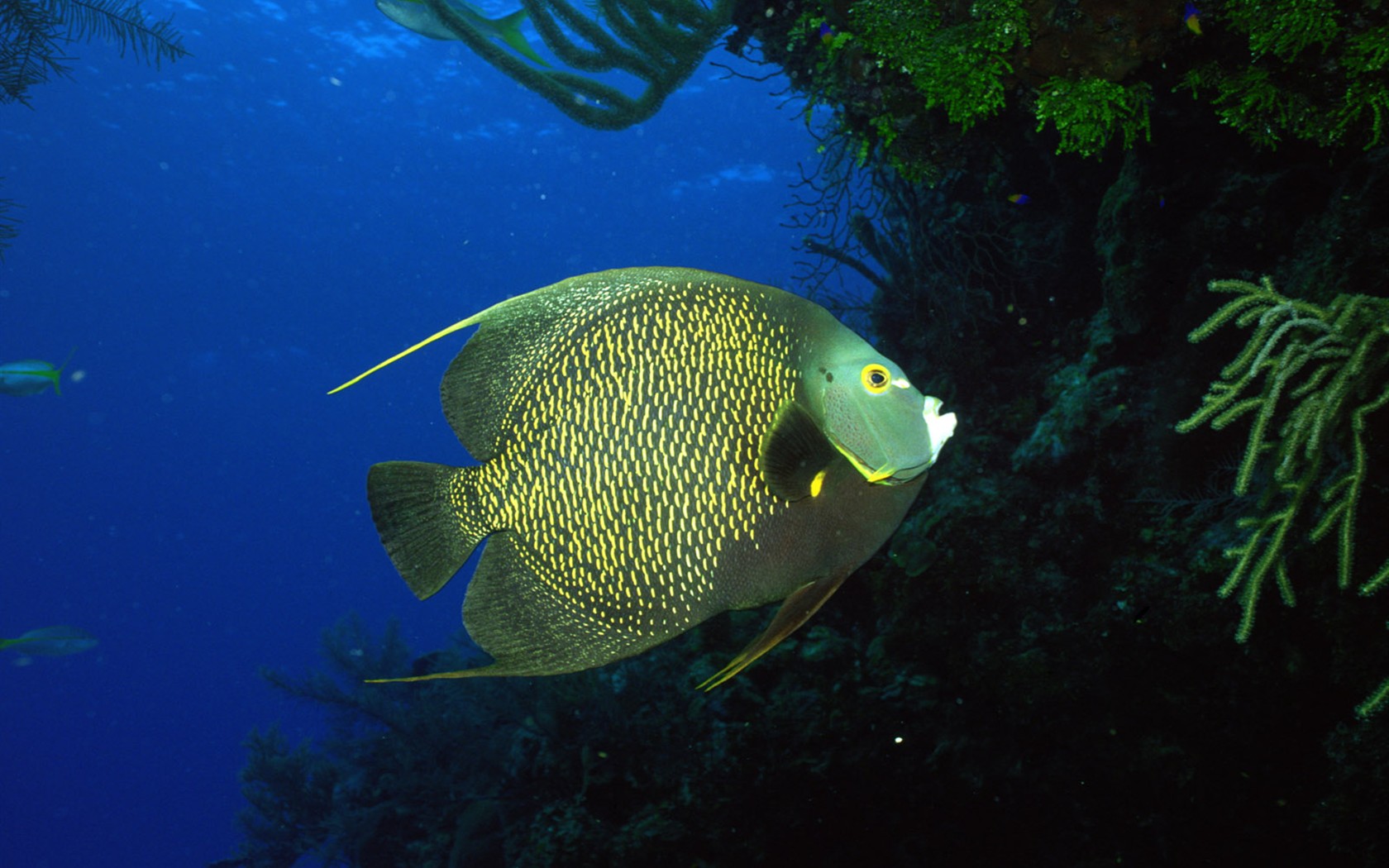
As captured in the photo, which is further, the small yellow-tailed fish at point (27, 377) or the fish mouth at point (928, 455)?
the small yellow-tailed fish at point (27, 377)

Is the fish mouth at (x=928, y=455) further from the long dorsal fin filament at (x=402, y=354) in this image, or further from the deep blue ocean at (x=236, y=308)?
the deep blue ocean at (x=236, y=308)

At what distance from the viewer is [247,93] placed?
119 feet

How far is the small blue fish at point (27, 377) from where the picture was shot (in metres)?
6.71

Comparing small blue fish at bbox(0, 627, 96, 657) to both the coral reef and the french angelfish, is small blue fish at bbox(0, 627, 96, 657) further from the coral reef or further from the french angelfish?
the french angelfish

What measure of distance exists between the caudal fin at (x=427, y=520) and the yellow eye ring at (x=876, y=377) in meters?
0.90

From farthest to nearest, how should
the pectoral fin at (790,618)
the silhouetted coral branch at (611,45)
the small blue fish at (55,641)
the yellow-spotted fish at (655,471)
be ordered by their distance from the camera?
the small blue fish at (55,641) → the silhouetted coral branch at (611,45) → the yellow-spotted fish at (655,471) → the pectoral fin at (790,618)

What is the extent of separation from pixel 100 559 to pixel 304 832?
259 ft

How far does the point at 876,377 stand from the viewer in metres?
1.38

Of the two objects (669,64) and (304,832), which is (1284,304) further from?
(304,832)

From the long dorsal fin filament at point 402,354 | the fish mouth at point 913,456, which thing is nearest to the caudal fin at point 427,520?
the long dorsal fin filament at point 402,354

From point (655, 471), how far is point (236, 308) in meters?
67.9

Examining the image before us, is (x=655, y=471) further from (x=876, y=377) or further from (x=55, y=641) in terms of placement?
(x=55, y=641)

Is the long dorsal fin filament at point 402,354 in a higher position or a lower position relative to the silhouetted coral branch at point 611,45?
lower

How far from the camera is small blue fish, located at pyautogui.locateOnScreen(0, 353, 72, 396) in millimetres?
6711
